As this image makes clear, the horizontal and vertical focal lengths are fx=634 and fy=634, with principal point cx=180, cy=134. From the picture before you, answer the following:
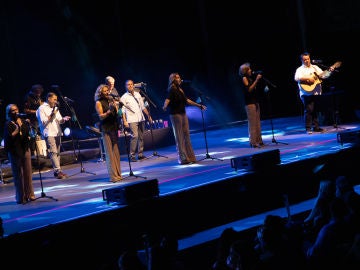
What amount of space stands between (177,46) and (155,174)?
29.5ft

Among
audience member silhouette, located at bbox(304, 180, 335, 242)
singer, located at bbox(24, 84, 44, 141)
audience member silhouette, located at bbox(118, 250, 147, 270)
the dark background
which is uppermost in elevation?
the dark background

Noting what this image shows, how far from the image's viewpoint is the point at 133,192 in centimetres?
941

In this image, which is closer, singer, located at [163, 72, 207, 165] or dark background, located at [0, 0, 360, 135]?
singer, located at [163, 72, 207, 165]

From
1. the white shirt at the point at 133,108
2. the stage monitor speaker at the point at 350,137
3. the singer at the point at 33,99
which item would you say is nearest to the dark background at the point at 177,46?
the singer at the point at 33,99

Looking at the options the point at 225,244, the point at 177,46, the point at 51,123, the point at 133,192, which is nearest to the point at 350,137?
the point at 133,192

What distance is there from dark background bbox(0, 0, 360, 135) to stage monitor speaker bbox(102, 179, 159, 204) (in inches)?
321

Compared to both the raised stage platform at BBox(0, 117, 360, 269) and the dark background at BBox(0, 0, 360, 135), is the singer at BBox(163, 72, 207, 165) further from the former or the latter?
the dark background at BBox(0, 0, 360, 135)

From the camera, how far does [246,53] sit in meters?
21.9

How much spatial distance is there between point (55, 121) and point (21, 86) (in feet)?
13.4

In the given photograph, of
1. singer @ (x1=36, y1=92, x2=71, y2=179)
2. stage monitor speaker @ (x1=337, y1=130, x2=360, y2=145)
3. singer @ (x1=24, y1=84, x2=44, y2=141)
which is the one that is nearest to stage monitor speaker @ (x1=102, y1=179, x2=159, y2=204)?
singer @ (x1=36, y1=92, x2=71, y2=179)

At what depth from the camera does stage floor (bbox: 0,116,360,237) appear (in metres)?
10.2

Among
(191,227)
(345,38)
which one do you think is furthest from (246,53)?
(191,227)

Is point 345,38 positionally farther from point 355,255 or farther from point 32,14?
point 355,255

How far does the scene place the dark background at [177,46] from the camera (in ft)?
59.2
